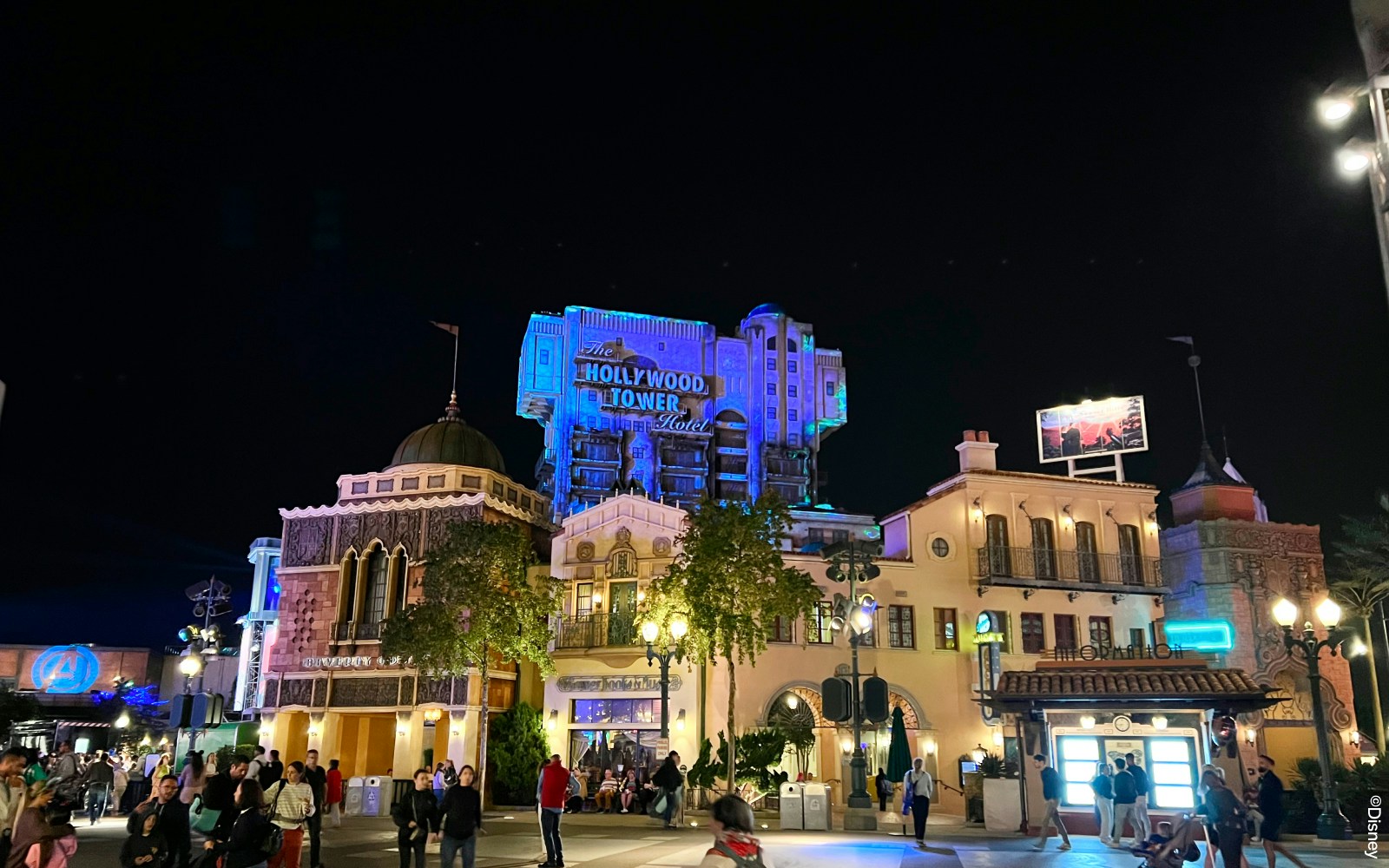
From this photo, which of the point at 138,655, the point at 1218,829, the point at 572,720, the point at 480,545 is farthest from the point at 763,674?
the point at 138,655

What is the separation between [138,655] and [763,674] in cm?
5125

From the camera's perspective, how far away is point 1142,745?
23469 millimetres

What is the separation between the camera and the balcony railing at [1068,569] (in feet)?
116

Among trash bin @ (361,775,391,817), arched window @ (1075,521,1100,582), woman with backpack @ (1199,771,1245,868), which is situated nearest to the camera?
woman with backpack @ (1199,771,1245,868)

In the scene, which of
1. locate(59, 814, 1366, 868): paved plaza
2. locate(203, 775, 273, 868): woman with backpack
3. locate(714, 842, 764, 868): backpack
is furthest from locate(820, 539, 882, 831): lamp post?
locate(714, 842, 764, 868): backpack

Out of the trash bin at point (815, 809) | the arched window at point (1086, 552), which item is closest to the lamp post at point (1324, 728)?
the trash bin at point (815, 809)

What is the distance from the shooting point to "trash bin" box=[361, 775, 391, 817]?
31.5m

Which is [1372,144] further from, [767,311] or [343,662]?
[767,311]

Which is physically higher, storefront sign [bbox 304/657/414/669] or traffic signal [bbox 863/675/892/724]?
storefront sign [bbox 304/657/414/669]

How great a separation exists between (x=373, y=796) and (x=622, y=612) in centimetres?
902

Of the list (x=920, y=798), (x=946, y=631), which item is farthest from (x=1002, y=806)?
(x=946, y=631)

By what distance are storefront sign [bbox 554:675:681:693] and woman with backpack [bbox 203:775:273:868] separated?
75.7ft

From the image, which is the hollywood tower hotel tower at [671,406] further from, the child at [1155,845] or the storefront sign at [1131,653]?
the child at [1155,845]

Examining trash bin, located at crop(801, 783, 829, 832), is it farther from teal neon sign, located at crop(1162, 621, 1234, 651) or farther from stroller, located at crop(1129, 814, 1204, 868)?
teal neon sign, located at crop(1162, 621, 1234, 651)
